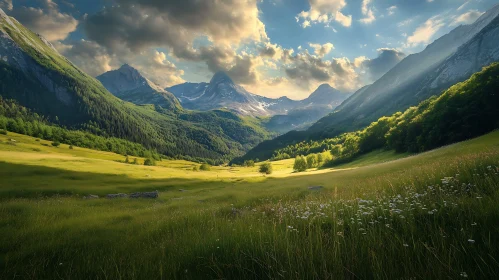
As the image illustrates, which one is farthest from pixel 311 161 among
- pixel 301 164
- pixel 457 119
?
pixel 457 119

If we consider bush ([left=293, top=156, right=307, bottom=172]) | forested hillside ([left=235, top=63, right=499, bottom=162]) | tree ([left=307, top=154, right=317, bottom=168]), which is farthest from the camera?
tree ([left=307, top=154, right=317, bottom=168])

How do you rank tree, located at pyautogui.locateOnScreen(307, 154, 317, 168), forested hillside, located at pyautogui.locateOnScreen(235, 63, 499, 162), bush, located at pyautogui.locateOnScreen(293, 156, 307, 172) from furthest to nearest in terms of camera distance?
tree, located at pyautogui.locateOnScreen(307, 154, 317, 168), bush, located at pyautogui.locateOnScreen(293, 156, 307, 172), forested hillside, located at pyautogui.locateOnScreen(235, 63, 499, 162)

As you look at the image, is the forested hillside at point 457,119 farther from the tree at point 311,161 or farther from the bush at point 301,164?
the tree at point 311,161

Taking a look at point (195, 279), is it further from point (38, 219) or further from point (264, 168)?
point (264, 168)

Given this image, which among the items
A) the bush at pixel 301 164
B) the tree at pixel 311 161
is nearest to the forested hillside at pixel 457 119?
the bush at pixel 301 164

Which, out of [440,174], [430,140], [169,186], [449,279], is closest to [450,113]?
[430,140]

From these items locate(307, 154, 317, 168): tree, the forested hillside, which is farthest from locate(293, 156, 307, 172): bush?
the forested hillside

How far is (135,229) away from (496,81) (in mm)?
82106

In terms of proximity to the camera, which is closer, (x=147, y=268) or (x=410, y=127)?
(x=147, y=268)

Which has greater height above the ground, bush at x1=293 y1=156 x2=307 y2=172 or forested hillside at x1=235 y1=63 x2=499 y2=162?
forested hillside at x1=235 y1=63 x2=499 y2=162

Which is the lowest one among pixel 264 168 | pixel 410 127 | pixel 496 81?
pixel 264 168

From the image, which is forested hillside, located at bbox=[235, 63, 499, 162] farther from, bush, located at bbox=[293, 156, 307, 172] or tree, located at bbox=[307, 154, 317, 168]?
tree, located at bbox=[307, 154, 317, 168]

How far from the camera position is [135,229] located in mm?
8211

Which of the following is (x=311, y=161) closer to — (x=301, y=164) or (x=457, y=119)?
(x=301, y=164)
